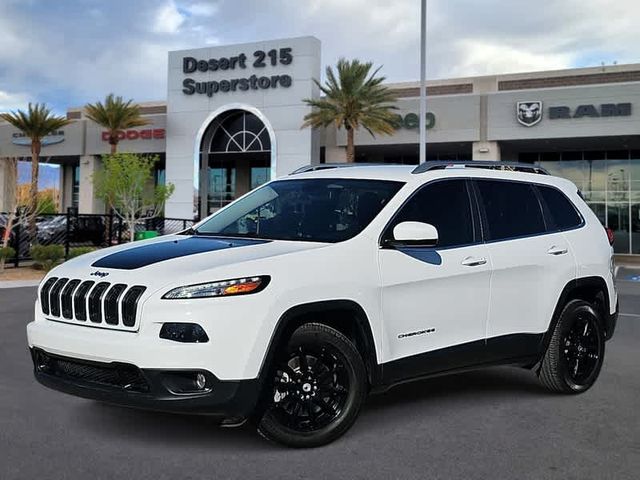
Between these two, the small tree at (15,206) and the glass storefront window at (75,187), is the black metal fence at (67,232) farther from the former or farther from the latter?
the glass storefront window at (75,187)

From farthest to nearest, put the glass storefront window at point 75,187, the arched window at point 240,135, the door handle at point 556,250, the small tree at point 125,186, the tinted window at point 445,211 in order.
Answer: the glass storefront window at point 75,187
the arched window at point 240,135
the small tree at point 125,186
the door handle at point 556,250
the tinted window at point 445,211

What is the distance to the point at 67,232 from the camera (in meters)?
21.0

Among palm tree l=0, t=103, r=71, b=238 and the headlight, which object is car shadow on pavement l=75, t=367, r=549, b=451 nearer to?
the headlight

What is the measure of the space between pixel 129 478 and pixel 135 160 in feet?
89.3

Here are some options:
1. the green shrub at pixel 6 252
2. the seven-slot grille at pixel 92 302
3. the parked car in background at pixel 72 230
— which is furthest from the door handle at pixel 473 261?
the parked car in background at pixel 72 230

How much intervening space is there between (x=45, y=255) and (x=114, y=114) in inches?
860

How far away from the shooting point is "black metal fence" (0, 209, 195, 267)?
63.9 feet

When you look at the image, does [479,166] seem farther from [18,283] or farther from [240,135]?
[240,135]

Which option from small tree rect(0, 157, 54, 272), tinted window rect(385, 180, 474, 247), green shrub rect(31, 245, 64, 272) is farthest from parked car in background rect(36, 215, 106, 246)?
tinted window rect(385, 180, 474, 247)

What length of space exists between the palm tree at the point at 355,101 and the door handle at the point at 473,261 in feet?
89.5

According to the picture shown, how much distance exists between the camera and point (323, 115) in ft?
107

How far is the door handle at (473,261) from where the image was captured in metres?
5.02

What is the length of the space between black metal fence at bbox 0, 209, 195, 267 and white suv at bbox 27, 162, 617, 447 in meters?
15.3

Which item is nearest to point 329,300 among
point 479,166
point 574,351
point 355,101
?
point 479,166
